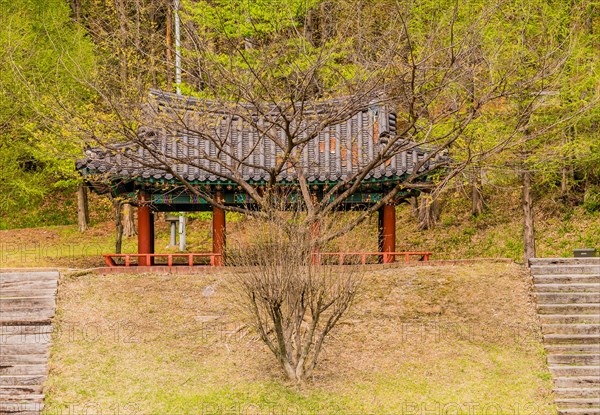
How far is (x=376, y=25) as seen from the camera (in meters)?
28.3

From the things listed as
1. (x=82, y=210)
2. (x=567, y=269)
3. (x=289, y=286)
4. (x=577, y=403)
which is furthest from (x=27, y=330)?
(x=82, y=210)

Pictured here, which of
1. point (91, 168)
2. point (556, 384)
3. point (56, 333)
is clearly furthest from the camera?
point (91, 168)

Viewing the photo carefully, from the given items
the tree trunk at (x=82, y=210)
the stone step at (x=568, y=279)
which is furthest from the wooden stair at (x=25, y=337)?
the tree trunk at (x=82, y=210)

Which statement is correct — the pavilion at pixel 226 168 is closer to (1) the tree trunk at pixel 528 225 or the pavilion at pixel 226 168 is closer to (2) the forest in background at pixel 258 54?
(2) the forest in background at pixel 258 54

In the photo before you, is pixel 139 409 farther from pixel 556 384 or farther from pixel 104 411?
pixel 556 384

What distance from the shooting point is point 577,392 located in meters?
14.6

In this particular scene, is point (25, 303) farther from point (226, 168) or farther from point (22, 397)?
point (226, 168)

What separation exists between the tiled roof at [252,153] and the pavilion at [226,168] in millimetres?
22

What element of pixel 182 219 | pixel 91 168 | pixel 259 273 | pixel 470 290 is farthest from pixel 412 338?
pixel 182 219

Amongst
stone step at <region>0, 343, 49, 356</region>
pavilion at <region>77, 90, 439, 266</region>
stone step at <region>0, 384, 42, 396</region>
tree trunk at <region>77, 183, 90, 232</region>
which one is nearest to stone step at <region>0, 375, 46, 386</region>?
stone step at <region>0, 384, 42, 396</region>

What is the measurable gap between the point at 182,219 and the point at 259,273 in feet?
49.9

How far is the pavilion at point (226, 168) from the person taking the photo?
62.5 ft

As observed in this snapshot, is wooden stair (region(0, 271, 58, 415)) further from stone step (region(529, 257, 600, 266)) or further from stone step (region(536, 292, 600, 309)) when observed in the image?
stone step (region(529, 257, 600, 266))

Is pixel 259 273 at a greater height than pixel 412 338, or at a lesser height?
greater
